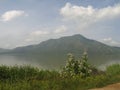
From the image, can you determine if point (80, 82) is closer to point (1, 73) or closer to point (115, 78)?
point (115, 78)

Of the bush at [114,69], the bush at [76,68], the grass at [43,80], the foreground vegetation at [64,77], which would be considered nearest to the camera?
the grass at [43,80]

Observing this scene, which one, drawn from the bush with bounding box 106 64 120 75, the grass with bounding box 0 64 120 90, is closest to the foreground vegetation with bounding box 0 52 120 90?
the grass with bounding box 0 64 120 90

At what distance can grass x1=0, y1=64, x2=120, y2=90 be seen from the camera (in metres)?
17.6

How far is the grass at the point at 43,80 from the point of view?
17.6m

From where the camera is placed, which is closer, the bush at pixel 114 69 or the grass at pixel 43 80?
the grass at pixel 43 80

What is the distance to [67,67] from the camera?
23.9 metres

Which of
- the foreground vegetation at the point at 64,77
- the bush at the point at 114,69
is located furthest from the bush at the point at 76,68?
the bush at the point at 114,69

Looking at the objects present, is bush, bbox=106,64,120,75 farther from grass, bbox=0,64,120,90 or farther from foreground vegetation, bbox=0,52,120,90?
foreground vegetation, bbox=0,52,120,90

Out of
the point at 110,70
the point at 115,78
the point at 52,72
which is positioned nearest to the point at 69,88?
the point at 115,78

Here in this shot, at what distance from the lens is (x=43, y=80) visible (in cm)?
2077

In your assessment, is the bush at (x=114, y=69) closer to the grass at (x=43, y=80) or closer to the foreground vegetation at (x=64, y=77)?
the grass at (x=43, y=80)

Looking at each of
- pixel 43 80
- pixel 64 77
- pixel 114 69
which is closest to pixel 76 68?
pixel 64 77

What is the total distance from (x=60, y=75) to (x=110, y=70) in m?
5.86

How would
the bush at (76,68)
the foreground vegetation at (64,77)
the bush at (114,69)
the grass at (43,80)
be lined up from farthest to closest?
the bush at (114,69) → the bush at (76,68) → the foreground vegetation at (64,77) → the grass at (43,80)
